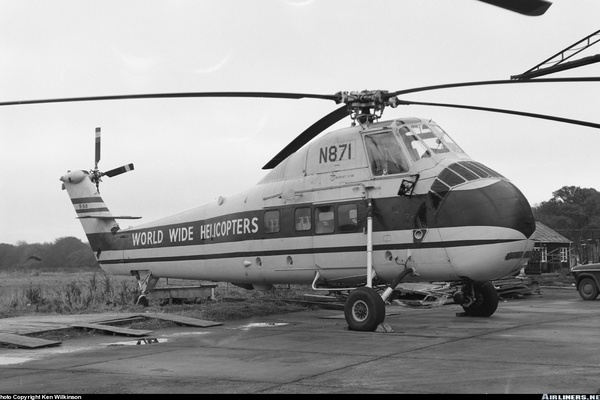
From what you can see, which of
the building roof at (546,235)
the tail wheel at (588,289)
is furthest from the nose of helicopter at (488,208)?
the building roof at (546,235)

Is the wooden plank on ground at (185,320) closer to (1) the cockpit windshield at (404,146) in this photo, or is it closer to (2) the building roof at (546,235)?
(1) the cockpit windshield at (404,146)

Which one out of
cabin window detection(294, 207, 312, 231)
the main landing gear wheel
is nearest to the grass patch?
cabin window detection(294, 207, 312, 231)

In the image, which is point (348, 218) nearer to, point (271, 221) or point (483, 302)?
point (271, 221)

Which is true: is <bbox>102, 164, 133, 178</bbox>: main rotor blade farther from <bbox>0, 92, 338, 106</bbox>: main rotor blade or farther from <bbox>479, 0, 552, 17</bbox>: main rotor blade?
<bbox>479, 0, 552, 17</bbox>: main rotor blade

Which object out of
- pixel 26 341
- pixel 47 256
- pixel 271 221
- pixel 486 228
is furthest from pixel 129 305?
pixel 47 256

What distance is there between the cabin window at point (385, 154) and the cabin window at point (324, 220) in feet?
4.84

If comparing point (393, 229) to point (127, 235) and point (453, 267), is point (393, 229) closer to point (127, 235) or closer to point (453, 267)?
point (453, 267)

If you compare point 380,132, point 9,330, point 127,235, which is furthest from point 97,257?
point 380,132

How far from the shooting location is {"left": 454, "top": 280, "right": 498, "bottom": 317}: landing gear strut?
15742 mm

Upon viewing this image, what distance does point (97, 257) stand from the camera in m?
22.3

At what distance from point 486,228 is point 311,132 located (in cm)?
473

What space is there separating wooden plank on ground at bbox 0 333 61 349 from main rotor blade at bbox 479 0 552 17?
1031cm

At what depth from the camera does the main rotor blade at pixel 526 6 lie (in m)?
3.64

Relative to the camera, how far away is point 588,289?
23.5 meters
